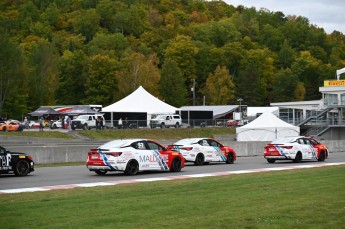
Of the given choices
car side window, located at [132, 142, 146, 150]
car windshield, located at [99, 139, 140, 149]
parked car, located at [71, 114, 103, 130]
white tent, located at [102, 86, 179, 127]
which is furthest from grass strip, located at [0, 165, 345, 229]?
white tent, located at [102, 86, 179, 127]

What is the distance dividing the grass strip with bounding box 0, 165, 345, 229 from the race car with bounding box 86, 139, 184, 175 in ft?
15.0

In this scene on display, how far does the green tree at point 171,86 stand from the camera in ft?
390

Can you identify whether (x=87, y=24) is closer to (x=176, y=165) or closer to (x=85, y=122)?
(x=85, y=122)

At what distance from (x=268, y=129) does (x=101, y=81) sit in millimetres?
63195

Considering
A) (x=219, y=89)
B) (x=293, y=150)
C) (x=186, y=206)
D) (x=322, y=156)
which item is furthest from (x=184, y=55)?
(x=186, y=206)

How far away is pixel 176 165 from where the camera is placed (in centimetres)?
2648

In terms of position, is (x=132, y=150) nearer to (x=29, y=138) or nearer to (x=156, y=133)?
(x=29, y=138)

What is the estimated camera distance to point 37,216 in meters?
12.5

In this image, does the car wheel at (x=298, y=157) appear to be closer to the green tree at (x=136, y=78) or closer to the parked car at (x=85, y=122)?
the parked car at (x=85, y=122)

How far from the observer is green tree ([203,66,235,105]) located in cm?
12431

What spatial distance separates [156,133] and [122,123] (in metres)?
3.61

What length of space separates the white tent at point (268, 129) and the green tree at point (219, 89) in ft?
198

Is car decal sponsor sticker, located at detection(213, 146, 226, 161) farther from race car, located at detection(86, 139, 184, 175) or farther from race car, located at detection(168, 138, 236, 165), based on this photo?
race car, located at detection(86, 139, 184, 175)

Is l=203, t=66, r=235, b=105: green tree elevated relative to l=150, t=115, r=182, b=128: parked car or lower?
elevated
